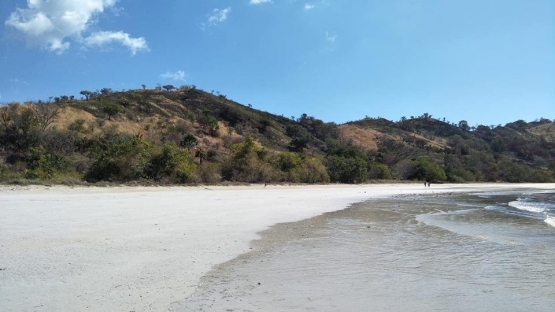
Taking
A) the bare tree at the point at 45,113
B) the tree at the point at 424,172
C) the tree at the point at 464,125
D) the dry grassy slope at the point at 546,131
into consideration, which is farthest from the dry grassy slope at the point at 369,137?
the bare tree at the point at 45,113

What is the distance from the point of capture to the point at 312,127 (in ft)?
329

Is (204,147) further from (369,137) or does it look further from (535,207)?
(369,137)

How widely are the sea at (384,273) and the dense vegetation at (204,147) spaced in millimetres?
23106

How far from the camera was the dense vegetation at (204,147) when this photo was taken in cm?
3312

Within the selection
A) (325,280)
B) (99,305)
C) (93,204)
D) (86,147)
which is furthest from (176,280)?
(86,147)

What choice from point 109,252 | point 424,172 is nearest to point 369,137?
point 424,172

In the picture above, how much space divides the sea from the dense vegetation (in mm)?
23106

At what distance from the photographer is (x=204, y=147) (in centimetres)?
5891

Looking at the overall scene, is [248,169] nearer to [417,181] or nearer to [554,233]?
[554,233]

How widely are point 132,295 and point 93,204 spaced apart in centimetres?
1247

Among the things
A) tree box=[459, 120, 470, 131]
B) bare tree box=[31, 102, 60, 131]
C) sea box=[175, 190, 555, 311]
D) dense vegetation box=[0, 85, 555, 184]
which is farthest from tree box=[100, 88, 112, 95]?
tree box=[459, 120, 470, 131]

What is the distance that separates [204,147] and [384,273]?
53.3 m

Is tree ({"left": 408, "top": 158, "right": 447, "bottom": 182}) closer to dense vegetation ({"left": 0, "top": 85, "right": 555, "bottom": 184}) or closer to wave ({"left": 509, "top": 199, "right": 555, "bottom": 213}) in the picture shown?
dense vegetation ({"left": 0, "top": 85, "right": 555, "bottom": 184})

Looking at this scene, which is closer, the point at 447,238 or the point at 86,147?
the point at 447,238
